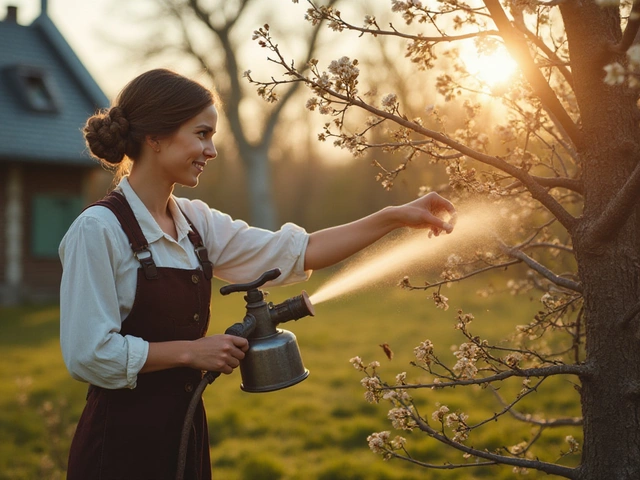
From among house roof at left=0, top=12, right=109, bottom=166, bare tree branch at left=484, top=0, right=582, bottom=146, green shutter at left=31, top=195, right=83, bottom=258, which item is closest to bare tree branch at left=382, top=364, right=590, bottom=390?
bare tree branch at left=484, top=0, right=582, bottom=146

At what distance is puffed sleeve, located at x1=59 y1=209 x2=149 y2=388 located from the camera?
2381 mm

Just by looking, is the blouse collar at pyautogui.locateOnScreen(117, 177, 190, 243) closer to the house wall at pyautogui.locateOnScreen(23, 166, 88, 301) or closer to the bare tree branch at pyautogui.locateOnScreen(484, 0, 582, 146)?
the bare tree branch at pyautogui.locateOnScreen(484, 0, 582, 146)

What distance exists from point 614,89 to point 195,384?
1.77 meters

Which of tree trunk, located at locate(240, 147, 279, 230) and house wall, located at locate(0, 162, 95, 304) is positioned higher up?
tree trunk, located at locate(240, 147, 279, 230)

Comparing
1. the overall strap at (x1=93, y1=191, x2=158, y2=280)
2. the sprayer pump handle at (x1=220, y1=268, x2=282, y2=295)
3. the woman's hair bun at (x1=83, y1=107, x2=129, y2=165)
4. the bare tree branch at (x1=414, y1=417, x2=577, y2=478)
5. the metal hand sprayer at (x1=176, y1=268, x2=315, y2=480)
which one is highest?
the woman's hair bun at (x1=83, y1=107, x2=129, y2=165)

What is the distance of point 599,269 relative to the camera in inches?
92.0

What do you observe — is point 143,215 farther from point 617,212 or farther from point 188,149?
point 617,212

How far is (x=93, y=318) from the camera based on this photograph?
2.40m

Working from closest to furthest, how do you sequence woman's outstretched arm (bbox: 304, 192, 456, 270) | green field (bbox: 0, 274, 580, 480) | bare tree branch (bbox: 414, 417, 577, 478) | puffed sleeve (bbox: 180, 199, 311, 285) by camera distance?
bare tree branch (bbox: 414, 417, 577, 478) → woman's outstretched arm (bbox: 304, 192, 456, 270) → puffed sleeve (bbox: 180, 199, 311, 285) → green field (bbox: 0, 274, 580, 480)

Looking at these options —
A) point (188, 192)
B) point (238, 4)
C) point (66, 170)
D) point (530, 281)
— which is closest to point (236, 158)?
point (188, 192)

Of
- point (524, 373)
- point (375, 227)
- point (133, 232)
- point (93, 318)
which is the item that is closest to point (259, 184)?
point (375, 227)

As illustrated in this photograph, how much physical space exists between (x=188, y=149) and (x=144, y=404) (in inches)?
→ 36.6

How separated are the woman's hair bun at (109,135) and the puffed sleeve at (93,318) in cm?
37

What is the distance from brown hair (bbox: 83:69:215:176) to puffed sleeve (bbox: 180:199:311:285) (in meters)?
0.41
